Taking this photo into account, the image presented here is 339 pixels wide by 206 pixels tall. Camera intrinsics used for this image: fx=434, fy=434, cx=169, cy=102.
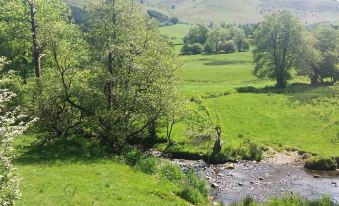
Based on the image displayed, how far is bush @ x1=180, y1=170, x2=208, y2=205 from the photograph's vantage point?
102 feet

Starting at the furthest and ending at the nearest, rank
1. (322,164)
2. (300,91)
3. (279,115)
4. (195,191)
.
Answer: (300,91) < (279,115) < (322,164) < (195,191)

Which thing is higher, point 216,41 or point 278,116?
point 216,41

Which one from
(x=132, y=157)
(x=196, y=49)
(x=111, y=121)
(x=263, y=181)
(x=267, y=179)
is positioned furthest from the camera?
(x=196, y=49)

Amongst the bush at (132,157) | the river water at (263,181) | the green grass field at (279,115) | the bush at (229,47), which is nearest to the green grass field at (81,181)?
the bush at (132,157)

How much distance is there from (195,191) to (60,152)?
500 inches

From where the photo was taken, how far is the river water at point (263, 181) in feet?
118

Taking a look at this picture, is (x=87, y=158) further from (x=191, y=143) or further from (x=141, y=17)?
(x=141, y=17)

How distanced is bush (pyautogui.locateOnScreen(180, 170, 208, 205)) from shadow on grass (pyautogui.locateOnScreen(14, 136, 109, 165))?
827cm

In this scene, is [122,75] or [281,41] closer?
[122,75]

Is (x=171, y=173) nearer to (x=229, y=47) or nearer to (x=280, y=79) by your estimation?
(x=280, y=79)

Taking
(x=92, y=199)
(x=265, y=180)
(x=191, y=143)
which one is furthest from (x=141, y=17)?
(x=92, y=199)

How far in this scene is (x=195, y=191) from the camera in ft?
104

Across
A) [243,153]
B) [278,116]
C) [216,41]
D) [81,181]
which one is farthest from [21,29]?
[216,41]

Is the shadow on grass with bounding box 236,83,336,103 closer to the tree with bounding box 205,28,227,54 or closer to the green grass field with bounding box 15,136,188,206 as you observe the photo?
the green grass field with bounding box 15,136,188,206
